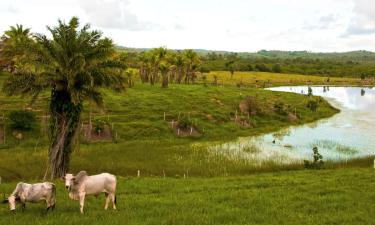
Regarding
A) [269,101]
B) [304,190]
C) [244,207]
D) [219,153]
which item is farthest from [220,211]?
[269,101]

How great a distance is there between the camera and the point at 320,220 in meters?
17.1

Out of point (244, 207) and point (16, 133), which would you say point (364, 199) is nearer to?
point (244, 207)

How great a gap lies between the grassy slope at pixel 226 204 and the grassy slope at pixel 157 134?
1196 cm

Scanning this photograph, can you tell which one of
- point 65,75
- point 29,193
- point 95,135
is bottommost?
point 95,135

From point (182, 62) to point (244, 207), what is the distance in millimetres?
86509

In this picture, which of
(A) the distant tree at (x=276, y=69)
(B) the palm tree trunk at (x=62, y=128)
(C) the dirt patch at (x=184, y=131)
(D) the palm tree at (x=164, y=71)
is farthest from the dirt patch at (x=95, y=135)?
(A) the distant tree at (x=276, y=69)

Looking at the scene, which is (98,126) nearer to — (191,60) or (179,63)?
(179,63)

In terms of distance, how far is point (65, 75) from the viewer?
2956cm

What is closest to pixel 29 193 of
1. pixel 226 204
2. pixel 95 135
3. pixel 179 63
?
pixel 226 204

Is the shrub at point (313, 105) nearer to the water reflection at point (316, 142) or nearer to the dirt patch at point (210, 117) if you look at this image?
the water reflection at point (316, 142)

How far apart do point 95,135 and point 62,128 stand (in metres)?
21.2

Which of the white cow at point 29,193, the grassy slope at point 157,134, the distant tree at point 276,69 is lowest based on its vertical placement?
the grassy slope at point 157,134

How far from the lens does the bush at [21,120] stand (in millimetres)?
49609

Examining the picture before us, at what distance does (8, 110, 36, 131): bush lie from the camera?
49609 millimetres
